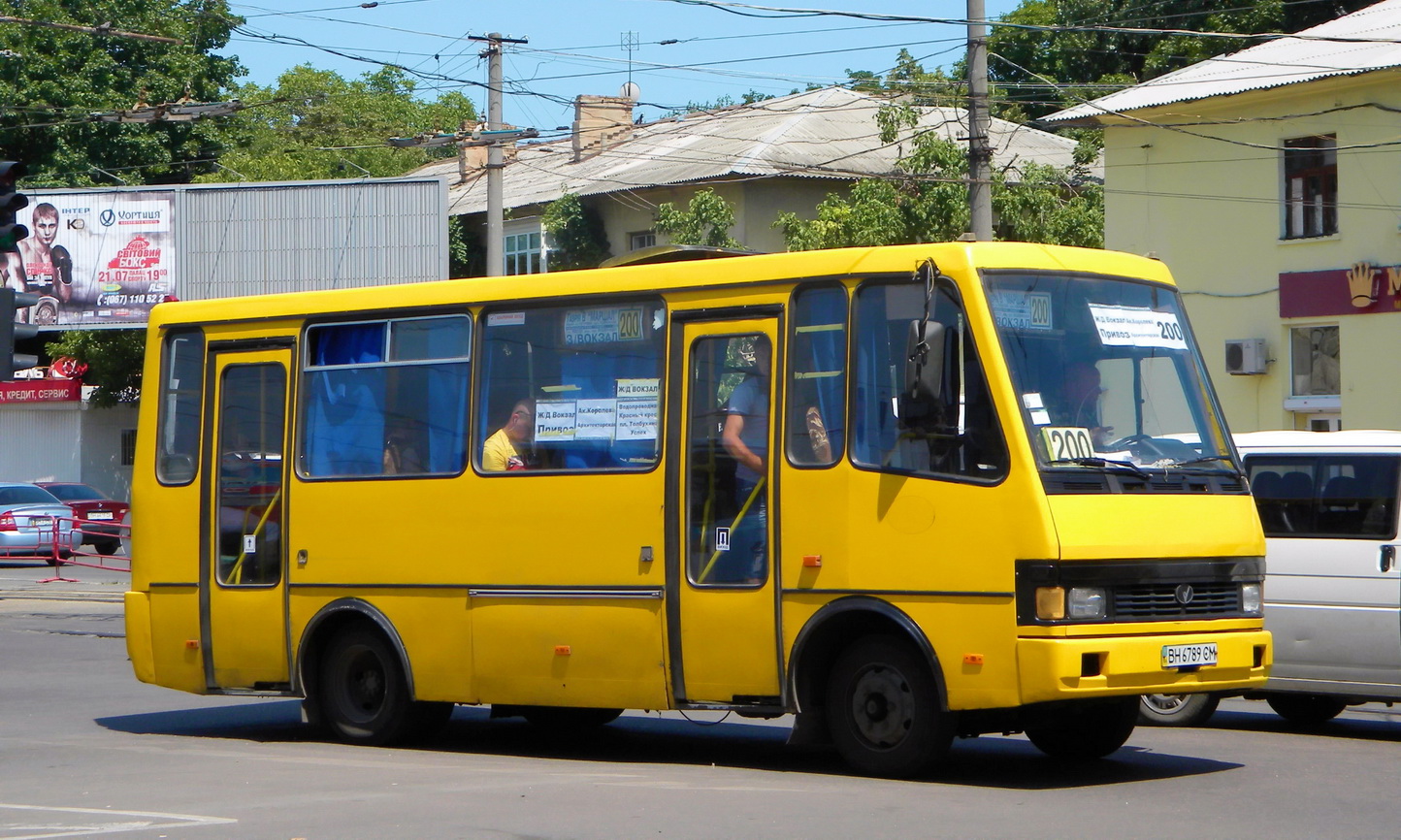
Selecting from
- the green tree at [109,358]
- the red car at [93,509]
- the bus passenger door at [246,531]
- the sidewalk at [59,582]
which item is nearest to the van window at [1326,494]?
the bus passenger door at [246,531]

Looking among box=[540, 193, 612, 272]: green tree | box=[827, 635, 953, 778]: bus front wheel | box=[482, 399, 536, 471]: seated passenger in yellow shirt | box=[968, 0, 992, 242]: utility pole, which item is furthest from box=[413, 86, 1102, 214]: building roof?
box=[827, 635, 953, 778]: bus front wheel

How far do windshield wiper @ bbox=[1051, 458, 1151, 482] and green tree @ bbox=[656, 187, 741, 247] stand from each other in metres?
31.1

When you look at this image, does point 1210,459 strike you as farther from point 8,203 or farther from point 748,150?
point 748,150

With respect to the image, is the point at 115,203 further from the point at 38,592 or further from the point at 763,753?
the point at 763,753

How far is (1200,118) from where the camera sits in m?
30.8

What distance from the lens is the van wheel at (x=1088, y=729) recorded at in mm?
10297

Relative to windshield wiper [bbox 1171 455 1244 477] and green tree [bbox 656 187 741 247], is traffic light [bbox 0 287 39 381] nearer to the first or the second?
windshield wiper [bbox 1171 455 1244 477]

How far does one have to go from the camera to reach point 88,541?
37656 millimetres

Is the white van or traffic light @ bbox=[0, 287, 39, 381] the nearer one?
the white van

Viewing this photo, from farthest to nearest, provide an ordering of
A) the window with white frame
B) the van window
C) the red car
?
the window with white frame < the red car < the van window

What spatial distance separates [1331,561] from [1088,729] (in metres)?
2.45

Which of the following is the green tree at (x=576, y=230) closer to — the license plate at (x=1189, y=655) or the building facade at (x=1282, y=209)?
the building facade at (x=1282, y=209)

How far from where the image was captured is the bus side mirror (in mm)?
9117

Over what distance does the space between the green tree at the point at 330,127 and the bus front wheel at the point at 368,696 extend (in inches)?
1628
